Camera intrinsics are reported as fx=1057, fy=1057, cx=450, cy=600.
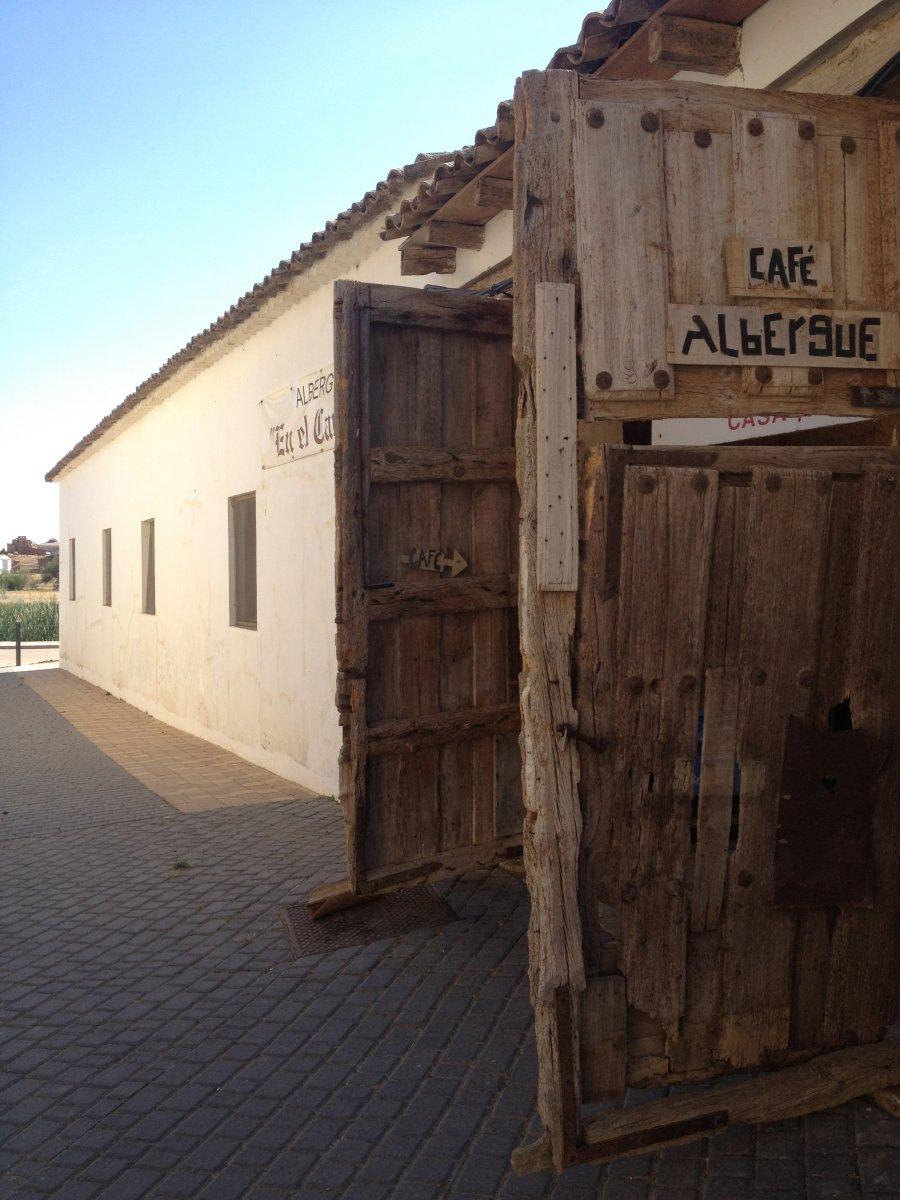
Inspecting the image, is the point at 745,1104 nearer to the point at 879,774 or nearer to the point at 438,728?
the point at 879,774

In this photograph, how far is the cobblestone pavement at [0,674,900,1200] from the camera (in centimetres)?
286

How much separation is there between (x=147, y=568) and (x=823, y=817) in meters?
12.9

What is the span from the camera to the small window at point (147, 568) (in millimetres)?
14531

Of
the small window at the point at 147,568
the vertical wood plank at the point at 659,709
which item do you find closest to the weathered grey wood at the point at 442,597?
the vertical wood plank at the point at 659,709

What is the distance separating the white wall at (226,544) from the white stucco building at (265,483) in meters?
0.02

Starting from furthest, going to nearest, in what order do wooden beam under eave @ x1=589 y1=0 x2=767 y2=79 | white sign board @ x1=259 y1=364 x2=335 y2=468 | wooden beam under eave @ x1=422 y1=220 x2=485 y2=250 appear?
white sign board @ x1=259 y1=364 x2=335 y2=468
wooden beam under eave @ x1=422 y1=220 x2=485 y2=250
wooden beam under eave @ x1=589 y1=0 x2=767 y2=79

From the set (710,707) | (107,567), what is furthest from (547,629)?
(107,567)

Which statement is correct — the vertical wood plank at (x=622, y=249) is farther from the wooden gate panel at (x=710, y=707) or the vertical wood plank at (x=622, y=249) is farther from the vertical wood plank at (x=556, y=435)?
the wooden gate panel at (x=710, y=707)

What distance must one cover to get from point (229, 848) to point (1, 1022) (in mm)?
2470

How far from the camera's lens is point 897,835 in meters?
3.00

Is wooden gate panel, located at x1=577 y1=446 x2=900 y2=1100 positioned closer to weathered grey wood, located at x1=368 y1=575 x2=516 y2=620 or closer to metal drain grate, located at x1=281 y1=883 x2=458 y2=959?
weathered grey wood, located at x1=368 y1=575 x2=516 y2=620

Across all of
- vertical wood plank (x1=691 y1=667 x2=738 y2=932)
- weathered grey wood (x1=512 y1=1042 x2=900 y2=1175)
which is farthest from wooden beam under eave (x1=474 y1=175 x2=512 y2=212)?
weathered grey wood (x1=512 y1=1042 x2=900 y2=1175)

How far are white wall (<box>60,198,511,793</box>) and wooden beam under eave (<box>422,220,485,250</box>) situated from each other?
7cm

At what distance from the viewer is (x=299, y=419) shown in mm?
8180
